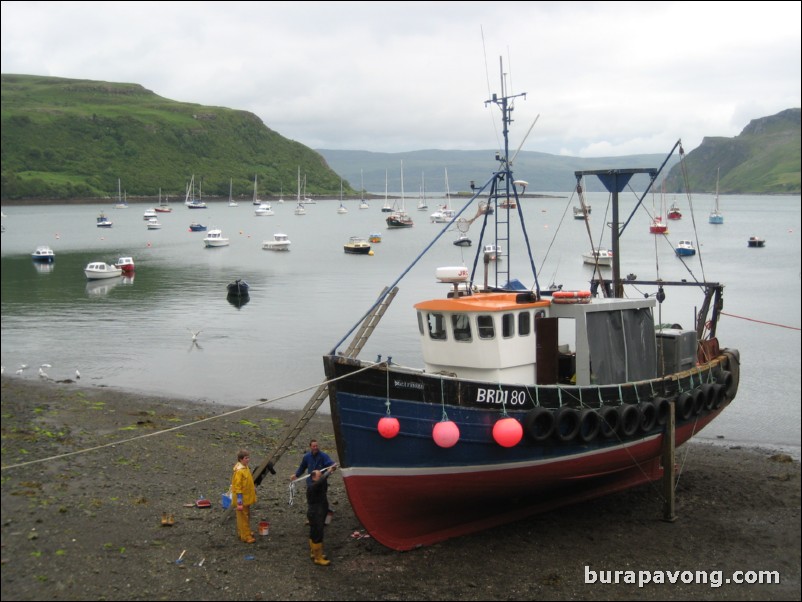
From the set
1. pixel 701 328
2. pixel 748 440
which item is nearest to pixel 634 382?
pixel 701 328

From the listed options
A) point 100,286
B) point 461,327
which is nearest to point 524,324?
point 461,327

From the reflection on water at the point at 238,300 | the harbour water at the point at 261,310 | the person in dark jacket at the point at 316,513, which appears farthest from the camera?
the reflection on water at the point at 238,300

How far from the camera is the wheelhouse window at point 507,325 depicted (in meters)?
14.4

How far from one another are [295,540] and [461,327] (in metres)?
4.95

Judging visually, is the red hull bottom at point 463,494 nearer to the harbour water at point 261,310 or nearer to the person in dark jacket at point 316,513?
the person in dark jacket at point 316,513

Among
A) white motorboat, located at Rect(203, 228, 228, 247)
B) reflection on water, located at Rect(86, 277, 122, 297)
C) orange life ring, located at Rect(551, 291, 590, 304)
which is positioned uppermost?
white motorboat, located at Rect(203, 228, 228, 247)

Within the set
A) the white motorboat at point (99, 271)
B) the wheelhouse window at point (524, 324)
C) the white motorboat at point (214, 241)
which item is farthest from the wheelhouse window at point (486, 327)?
the white motorboat at point (214, 241)

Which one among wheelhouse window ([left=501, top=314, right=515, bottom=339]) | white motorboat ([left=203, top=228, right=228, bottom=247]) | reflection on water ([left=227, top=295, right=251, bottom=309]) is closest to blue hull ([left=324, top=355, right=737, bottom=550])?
wheelhouse window ([left=501, top=314, right=515, bottom=339])

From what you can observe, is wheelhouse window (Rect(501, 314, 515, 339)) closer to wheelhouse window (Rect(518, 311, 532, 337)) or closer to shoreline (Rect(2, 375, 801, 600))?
wheelhouse window (Rect(518, 311, 532, 337))

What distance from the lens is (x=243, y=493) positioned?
488 inches

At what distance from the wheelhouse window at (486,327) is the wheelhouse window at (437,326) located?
0.73 m

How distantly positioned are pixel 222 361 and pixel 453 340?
2050 cm

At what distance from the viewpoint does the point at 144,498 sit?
13.9 meters

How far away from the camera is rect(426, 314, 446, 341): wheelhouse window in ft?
48.4
